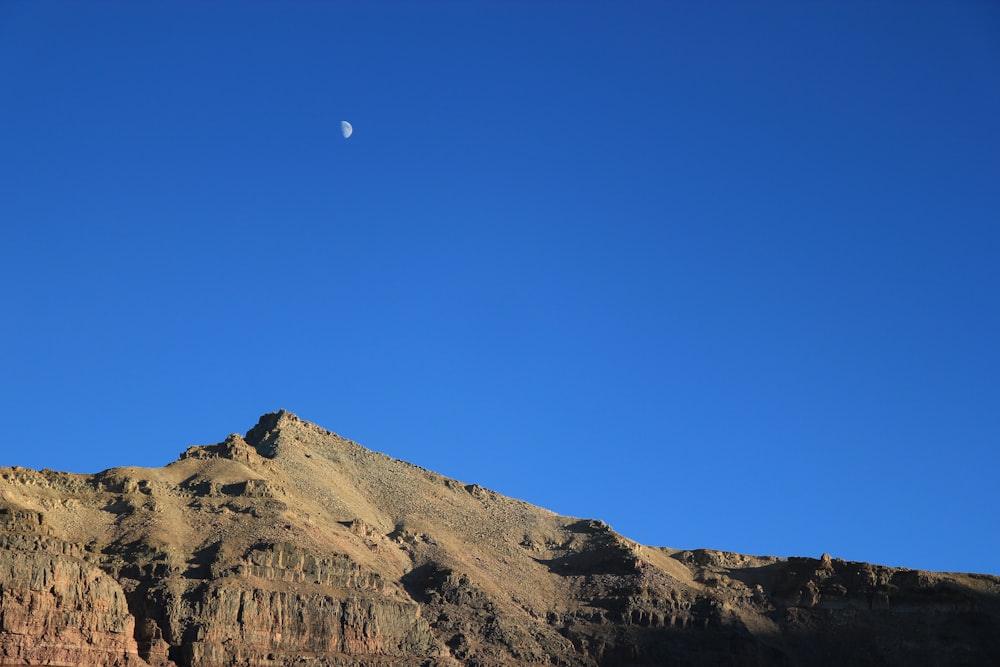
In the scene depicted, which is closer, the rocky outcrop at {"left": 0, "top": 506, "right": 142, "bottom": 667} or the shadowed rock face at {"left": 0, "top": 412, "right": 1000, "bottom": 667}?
the rocky outcrop at {"left": 0, "top": 506, "right": 142, "bottom": 667}

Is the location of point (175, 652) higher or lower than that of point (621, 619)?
lower

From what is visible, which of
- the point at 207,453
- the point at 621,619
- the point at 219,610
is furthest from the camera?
the point at 207,453

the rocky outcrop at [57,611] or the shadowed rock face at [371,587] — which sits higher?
the shadowed rock face at [371,587]

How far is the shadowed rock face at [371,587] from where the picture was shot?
449 ft

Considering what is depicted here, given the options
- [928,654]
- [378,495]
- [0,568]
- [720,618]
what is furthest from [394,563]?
[928,654]

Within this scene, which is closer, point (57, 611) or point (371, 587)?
point (57, 611)

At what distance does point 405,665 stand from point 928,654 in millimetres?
61512

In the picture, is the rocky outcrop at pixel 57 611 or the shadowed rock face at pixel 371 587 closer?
the rocky outcrop at pixel 57 611

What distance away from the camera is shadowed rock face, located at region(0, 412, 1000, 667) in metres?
137

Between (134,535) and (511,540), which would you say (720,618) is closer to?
(511,540)

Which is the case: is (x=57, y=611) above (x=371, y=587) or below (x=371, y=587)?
below

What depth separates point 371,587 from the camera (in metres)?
155

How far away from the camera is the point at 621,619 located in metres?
167

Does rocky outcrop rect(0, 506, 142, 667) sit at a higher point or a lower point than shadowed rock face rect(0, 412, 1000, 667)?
lower
